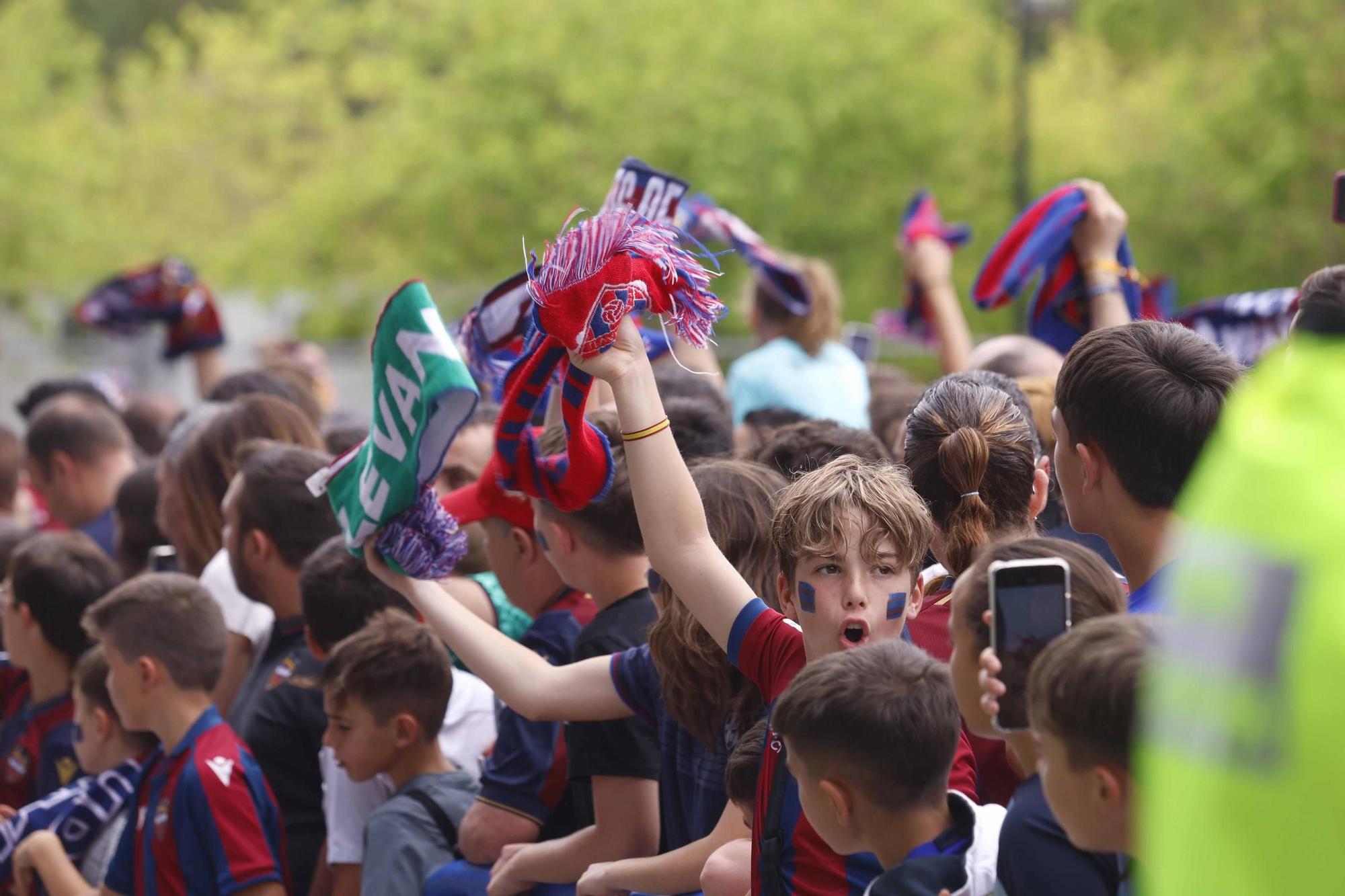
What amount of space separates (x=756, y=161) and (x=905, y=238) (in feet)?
45.0

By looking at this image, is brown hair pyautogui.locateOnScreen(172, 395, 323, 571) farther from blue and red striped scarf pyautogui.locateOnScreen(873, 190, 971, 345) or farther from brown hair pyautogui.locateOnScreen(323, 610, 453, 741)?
blue and red striped scarf pyautogui.locateOnScreen(873, 190, 971, 345)

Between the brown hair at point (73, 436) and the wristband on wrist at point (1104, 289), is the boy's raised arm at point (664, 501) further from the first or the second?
the brown hair at point (73, 436)

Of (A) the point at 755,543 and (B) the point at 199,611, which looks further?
(B) the point at 199,611

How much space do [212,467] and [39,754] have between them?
1057mm

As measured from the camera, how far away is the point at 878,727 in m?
2.10

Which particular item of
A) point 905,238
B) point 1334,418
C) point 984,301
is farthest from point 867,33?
point 1334,418

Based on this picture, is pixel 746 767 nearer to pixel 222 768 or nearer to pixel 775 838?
pixel 775 838

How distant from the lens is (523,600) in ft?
12.4

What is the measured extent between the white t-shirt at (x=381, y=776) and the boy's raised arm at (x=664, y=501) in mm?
1040

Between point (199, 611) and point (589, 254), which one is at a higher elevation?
point (589, 254)

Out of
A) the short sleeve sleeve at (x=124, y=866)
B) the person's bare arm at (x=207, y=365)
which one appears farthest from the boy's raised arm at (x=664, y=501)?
the person's bare arm at (x=207, y=365)

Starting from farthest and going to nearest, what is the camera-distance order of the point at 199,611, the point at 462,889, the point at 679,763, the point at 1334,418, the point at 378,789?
the point at 199,611 → the point at 378,789 → the point at 462,889 → the point at 679,763 → the point at 1334,418

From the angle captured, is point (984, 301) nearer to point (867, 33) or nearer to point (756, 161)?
point (756, 161)

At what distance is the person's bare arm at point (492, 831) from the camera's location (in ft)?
10.9
